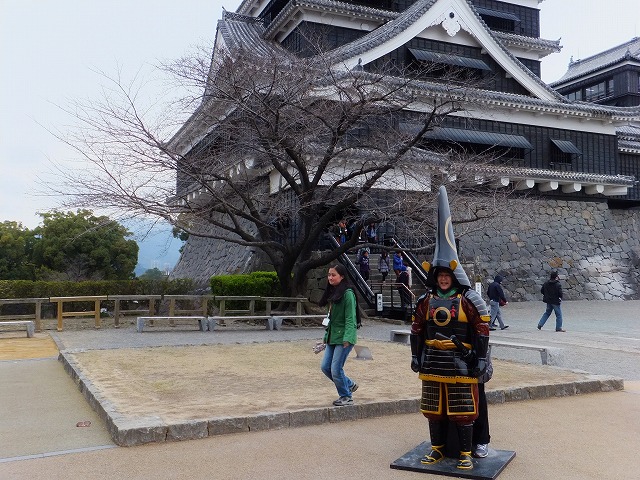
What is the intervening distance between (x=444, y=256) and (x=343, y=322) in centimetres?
181

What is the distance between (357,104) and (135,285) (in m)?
10.2

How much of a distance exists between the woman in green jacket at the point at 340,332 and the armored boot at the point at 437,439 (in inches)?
60.7

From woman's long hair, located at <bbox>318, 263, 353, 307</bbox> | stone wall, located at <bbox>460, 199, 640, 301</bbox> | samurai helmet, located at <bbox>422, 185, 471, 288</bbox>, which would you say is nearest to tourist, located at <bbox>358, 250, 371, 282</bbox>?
stone wall, located at <bbox>460, 199, 640, 301</bbox>

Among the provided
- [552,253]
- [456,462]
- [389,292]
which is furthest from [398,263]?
[456,462]

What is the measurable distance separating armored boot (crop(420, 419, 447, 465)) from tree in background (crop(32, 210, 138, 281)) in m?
23.3

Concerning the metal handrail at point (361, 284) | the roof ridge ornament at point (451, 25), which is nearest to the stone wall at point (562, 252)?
the metal handrail at point (361, 284)

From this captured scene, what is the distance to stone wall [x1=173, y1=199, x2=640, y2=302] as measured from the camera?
23.8 meters

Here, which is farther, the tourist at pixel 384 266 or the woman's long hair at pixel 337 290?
A: the tourist at pixel 384 266

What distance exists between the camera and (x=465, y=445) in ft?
14.5

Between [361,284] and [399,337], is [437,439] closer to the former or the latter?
[399,337]

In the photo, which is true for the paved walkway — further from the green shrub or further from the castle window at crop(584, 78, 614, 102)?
the castle window at crop(584, 78, 614, 102)

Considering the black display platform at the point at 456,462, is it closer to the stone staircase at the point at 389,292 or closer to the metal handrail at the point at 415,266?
the stone staircase at the point at 389,292

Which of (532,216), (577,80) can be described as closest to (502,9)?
(577,80)

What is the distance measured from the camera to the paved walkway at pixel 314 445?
4.43 m
